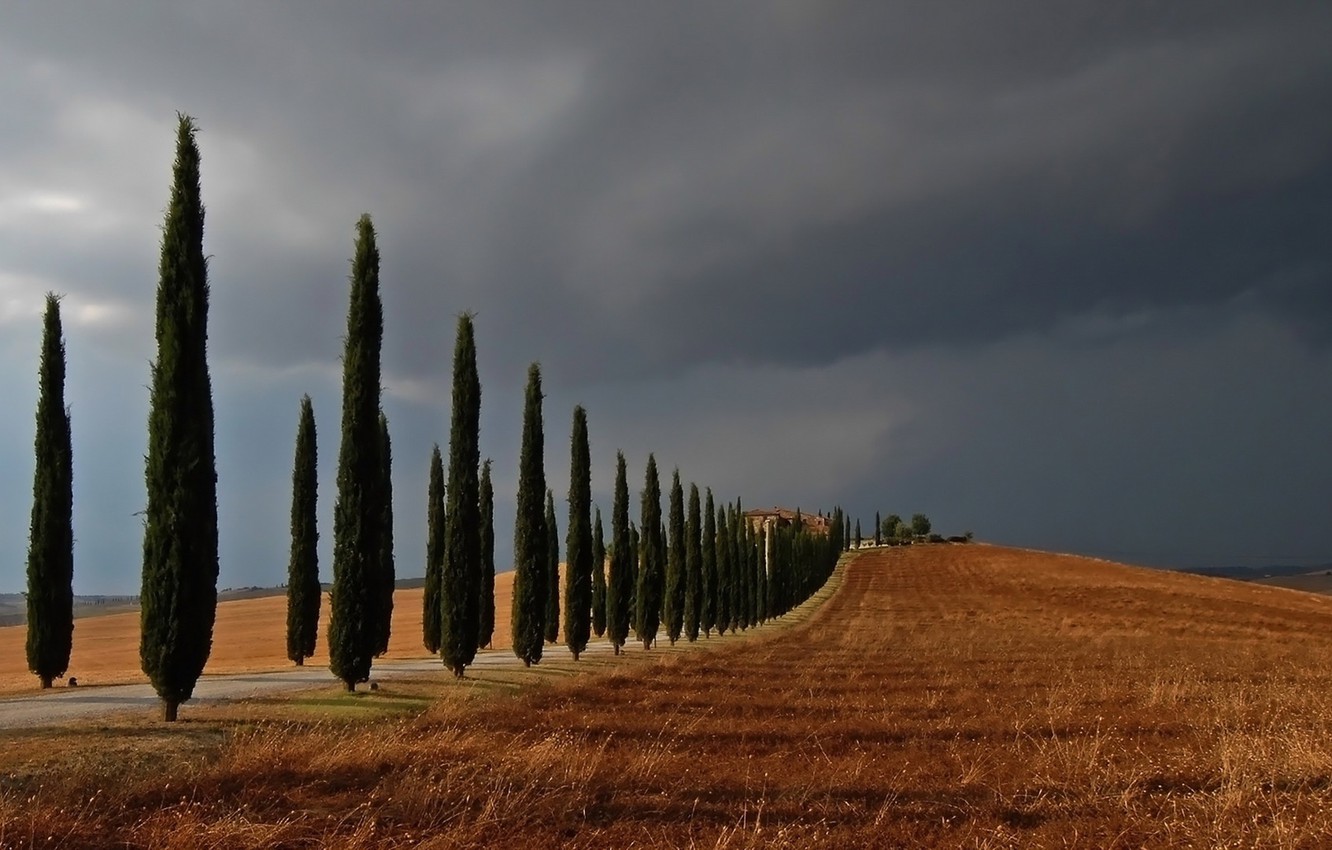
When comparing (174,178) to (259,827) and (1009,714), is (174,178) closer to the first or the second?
(259,827)

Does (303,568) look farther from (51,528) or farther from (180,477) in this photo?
(180,477)

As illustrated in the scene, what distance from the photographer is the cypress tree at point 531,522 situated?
90.4ft

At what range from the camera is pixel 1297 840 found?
7.55 meters

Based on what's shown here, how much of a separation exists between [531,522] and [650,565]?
1091cm

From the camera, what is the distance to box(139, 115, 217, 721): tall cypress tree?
1516 cm

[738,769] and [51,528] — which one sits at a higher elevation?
[51,528]

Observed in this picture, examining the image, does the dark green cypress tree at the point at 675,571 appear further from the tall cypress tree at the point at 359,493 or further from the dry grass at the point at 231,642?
the tall cypress tree at the point at 359,493

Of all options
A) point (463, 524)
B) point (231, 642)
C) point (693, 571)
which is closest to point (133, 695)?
point (463, 524)

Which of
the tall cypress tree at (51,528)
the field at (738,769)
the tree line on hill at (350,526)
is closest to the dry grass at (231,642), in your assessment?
the tall cypress tree at (51,528)

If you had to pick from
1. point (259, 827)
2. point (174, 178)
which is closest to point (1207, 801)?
point (259, 827)

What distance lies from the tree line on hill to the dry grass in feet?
11.9

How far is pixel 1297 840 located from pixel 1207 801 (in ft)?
5.78

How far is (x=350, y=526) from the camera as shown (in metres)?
19.5

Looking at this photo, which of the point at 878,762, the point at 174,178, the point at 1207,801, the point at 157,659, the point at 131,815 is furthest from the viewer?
the point at 174,178
